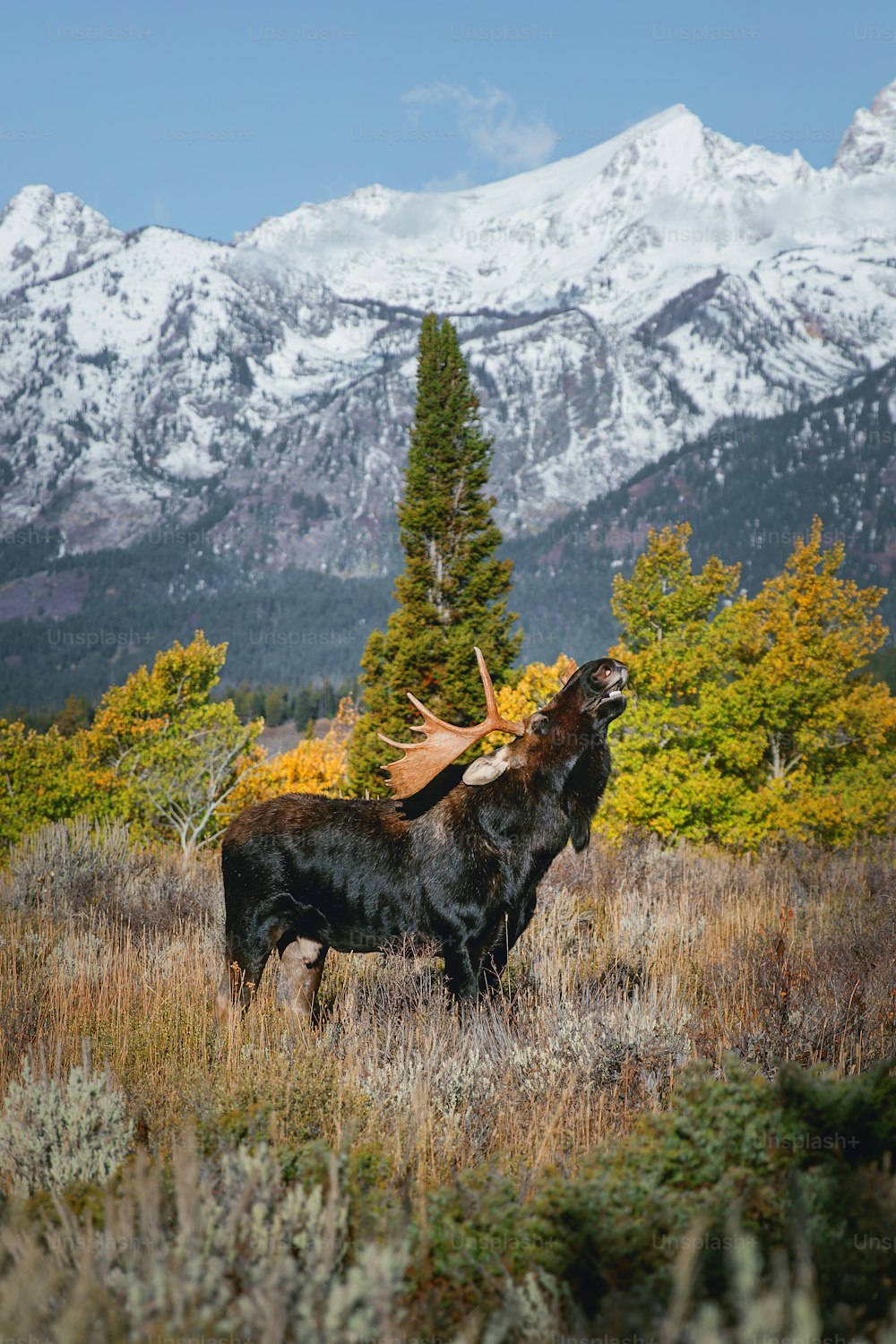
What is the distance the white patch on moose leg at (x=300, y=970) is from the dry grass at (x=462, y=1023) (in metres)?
0.09

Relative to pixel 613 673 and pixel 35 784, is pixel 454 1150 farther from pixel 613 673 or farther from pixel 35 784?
pixel 35 784

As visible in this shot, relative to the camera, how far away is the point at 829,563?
12.1 m

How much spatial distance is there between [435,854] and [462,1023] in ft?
2.59

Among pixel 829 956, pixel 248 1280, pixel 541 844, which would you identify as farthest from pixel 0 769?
pixel 248 1280

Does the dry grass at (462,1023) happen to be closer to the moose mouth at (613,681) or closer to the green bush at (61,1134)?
the green bush at (61,1134)

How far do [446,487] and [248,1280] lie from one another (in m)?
17.9

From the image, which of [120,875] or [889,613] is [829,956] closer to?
[120,875]

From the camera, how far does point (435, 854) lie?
4.47 meters

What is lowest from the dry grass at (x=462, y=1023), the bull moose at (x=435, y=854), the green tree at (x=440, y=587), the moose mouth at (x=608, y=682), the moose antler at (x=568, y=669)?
the dry grass at (x=462, y=1023)

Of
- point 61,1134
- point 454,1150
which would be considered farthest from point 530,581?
point 61,1134

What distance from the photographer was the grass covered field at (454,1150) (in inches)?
69.3

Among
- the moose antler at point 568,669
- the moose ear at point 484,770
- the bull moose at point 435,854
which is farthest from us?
the moose antler at point 568,669

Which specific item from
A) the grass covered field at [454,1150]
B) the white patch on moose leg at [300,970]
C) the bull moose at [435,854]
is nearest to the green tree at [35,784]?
the grass covered field at [454,1150]

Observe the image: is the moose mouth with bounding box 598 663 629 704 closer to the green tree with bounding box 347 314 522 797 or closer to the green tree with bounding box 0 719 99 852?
the green tree with bounding box 0 719 99 852
